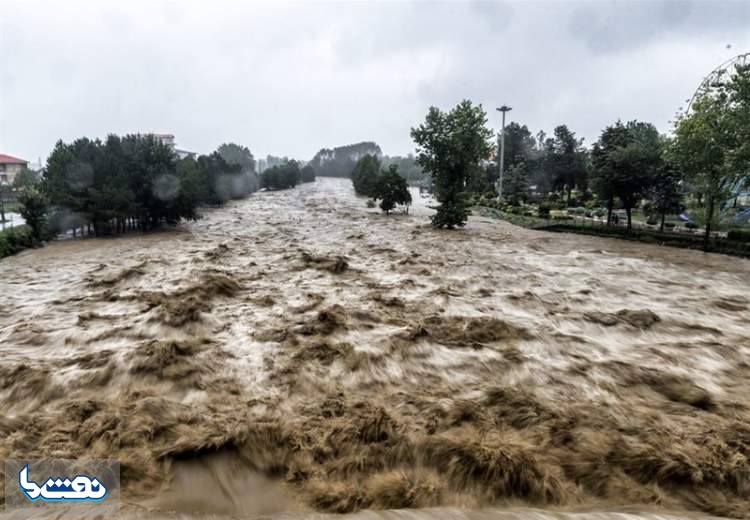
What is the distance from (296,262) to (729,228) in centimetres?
2727

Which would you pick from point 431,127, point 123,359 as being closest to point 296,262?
point 123,359

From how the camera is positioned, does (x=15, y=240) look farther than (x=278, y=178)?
No

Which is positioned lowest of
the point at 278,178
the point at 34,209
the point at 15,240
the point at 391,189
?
the point at 15,240

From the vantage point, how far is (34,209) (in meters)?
28.4

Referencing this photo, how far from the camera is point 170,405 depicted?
7242 mm

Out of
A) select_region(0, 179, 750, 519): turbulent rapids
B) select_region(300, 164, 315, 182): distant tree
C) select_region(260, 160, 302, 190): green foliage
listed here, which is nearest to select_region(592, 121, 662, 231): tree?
select_region(0, 179, 750, 519): turbulent rapids

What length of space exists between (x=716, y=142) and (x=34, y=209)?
4328 cm

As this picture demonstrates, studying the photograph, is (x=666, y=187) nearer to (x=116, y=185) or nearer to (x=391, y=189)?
(x=391, y=189)

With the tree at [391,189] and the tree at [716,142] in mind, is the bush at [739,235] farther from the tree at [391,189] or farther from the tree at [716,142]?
the tree at [391,189]

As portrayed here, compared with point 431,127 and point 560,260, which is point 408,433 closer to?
point 560,260

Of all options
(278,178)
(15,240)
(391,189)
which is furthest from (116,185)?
(278,178)

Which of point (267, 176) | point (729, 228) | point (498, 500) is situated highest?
point (267, 176)

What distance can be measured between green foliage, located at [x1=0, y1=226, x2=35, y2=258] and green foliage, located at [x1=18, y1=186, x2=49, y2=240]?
0.48 metres

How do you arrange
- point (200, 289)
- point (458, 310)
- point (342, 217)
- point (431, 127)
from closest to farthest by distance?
point (458, 310) → point (200, 289) → point (431, 127) → point (342, 217)
